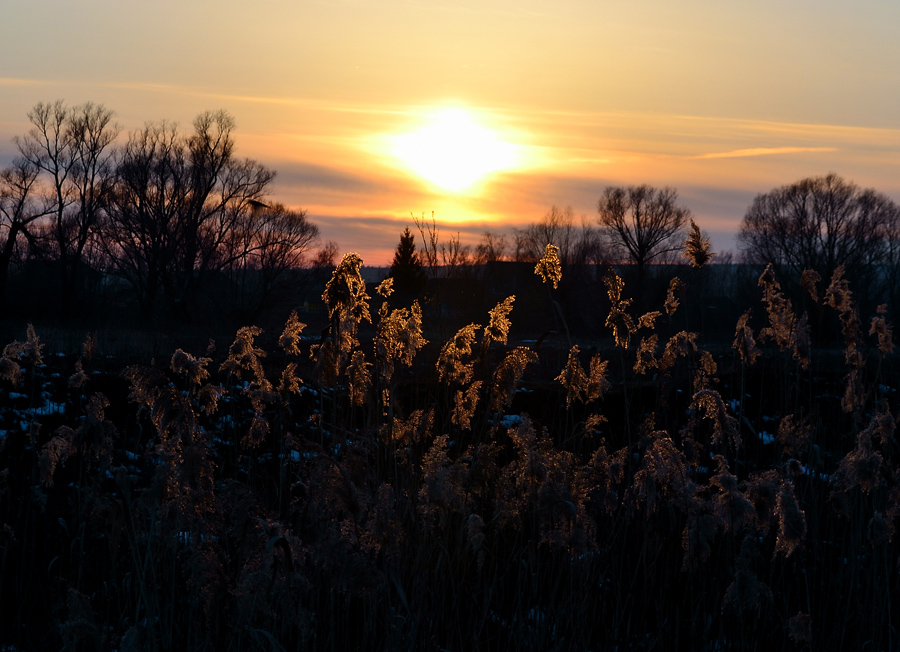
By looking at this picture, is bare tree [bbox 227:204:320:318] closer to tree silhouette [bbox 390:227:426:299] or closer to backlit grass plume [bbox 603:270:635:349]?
tree silhouette [bbox 390:227:426:299]

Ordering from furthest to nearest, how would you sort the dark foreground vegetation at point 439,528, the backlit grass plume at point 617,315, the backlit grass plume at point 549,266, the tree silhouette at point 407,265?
the tree silhouette at point 407,265
the backlit grass plume at point 549,266
the backlit grass plume at point 617,315
the dark foreground vegetation at point 439,528

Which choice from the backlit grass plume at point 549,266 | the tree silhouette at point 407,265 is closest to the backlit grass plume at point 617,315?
the backlit grass plume at point 549,266

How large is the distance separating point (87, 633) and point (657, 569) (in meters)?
2.90

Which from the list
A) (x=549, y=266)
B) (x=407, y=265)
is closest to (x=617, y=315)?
(x=549, y=266)

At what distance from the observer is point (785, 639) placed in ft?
11.2

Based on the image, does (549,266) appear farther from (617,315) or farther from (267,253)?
(267,253)

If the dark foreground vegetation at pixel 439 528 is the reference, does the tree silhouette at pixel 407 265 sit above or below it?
above

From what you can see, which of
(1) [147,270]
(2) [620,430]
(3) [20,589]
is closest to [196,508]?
(3) [20,589]

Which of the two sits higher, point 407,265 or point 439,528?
point 407,265

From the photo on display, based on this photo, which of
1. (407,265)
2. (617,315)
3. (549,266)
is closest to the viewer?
(617,315)

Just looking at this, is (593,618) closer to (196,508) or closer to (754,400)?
(196,508)

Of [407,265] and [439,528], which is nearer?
[439,528]

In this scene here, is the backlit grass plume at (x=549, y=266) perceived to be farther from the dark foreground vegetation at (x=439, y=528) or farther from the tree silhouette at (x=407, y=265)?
the tree silhouette at (x=407, y=265)

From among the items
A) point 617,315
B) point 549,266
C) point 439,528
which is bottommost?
point 439,528
